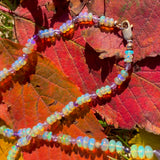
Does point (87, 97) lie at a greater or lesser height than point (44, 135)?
greater

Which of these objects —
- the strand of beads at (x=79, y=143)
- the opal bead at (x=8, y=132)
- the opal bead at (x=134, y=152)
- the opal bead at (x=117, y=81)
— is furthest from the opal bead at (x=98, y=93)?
the opal bead at (x=8, y=132)

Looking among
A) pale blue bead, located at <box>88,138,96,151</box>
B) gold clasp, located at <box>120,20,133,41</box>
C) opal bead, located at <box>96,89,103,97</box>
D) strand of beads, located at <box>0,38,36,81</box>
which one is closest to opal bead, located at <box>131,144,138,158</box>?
pale blue bead, located at <box>88,138,96,151</box>

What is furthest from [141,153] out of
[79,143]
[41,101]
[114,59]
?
[41,101]

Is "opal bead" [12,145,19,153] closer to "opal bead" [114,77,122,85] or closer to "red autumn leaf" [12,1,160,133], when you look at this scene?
"red autumn leaf" [12,1,160,133]

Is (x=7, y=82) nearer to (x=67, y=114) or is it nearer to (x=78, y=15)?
(x=67, y=114)

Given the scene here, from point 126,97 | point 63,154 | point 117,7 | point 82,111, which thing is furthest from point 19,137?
point 117,7

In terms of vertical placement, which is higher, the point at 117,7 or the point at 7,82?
the point at 117,7

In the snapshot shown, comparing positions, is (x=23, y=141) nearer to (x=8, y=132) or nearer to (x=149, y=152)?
(x=8, y=132)

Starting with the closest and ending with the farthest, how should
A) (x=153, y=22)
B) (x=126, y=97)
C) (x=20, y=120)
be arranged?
1. (x=153, y=22)
2. (x=126, y=97)
3. (x=20, y=120)
